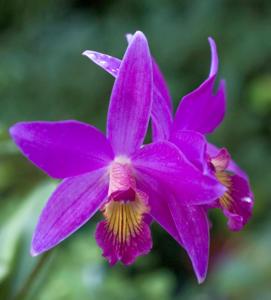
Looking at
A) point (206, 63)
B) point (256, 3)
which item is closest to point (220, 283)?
point (206, 63)

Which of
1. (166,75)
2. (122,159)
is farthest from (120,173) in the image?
(166,75)

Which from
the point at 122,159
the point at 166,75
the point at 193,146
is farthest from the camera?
the point at 166,75

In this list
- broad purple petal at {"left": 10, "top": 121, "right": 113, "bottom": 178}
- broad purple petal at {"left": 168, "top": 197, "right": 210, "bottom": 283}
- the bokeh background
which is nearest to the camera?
broad purple petal at {"left": 10, "top": 121, "right": 113, "bottom": 178}

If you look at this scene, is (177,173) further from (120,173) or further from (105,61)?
(105,61)

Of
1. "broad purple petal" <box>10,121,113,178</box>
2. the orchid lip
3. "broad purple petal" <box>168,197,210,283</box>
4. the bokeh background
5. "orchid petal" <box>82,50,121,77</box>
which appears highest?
"orchid petal" <box>82,50,121,77</box>

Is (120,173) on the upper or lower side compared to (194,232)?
upper

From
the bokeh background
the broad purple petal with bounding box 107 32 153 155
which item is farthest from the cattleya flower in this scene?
the bokeh background

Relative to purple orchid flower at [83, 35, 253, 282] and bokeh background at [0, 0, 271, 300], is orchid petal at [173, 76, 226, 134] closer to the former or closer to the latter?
purple orchid flower at [83, 35, 253, 282]
